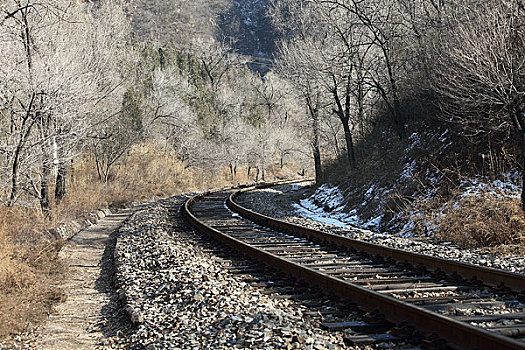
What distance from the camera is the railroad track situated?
4.89 meters

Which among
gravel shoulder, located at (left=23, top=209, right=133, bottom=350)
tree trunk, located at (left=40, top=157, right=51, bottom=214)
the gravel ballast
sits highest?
tree trunk, located at (left=40, top=157, right=51, bottom=214)

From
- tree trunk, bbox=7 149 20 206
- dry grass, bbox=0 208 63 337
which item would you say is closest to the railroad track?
dry grass, bbox=0 208 63 337

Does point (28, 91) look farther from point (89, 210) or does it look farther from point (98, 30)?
point (98, 30)

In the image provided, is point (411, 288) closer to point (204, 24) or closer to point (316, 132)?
point (316, 132)

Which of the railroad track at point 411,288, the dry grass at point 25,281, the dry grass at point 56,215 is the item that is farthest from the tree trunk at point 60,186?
the railroad track at point 411,288

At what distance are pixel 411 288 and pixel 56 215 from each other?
46.7 feet

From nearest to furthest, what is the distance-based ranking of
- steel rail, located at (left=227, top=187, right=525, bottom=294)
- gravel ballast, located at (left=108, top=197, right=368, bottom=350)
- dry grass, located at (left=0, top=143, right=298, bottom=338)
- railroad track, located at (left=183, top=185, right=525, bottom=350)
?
1. railroad track, located at (left=183, top=185, right=525, bottom=350)
2. gravel ballast, located at (left=108, top=197, right=368, bottom=350)
3. steel rail, located at (left=227, top=187, right=525, bottom=294)
4. dry grass, located at (left=0, top=143, right=298, bottom=338)

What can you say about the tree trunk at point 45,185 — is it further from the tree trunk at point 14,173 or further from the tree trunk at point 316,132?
the tree trunk at point 316,132

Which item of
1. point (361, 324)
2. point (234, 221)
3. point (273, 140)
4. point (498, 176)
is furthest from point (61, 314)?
point (273, 140)

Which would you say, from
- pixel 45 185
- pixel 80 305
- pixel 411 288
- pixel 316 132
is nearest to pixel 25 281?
pixel 80 305

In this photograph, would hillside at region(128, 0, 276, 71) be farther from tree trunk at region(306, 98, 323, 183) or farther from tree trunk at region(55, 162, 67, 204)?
tree trunk at region(55, 162, 67, 204)

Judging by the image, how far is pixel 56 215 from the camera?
709 inches

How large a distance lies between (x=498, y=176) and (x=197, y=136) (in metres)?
42.0

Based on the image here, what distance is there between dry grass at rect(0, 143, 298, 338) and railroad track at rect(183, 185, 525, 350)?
3.72 metres
